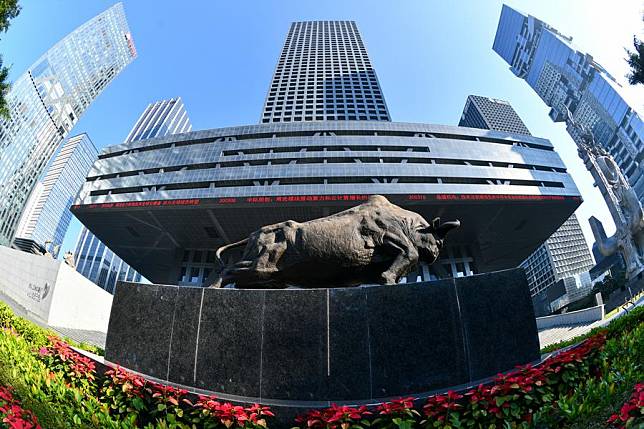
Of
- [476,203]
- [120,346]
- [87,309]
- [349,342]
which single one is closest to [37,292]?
[87,309]

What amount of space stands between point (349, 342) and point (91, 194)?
5230cm

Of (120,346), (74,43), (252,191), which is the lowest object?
(120,346)

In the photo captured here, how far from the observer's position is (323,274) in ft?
23.1

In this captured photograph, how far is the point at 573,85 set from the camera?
10244cm

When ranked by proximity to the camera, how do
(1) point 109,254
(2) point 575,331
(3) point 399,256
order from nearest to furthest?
(3) point 399,256 < (2) point 575,331 < (1) point 109,254

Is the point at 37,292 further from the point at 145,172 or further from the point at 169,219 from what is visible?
the point at 145,172

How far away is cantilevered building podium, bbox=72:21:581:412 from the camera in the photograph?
16.5 feet

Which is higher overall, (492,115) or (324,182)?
(492,115)

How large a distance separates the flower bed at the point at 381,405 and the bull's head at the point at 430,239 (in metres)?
3.16

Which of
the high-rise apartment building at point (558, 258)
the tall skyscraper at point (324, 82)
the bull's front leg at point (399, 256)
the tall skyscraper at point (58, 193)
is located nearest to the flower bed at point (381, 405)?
the bull's front leg at point (399, 256)

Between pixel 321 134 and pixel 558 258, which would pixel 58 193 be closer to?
pixel 321 134

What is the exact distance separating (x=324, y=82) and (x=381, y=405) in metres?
96.0

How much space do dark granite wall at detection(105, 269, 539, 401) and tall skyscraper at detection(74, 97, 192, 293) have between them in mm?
116918

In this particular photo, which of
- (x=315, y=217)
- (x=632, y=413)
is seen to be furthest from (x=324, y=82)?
(x=632, y=413)
